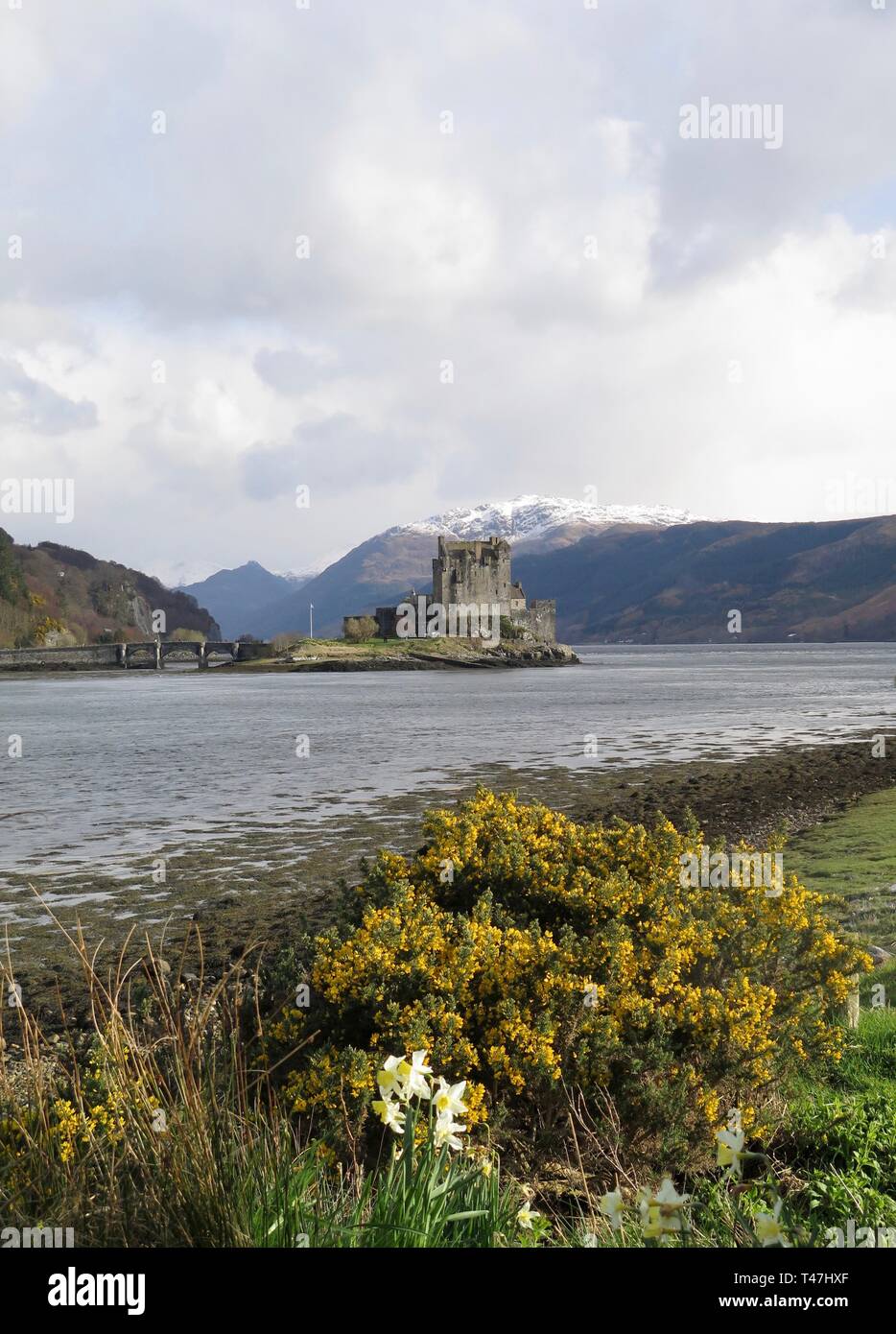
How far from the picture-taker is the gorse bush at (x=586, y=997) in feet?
18.7

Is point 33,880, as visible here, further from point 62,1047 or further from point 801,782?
point 801,782

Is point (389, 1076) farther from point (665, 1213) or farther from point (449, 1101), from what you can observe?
point (665, 1213)

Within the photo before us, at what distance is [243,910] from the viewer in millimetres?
14008

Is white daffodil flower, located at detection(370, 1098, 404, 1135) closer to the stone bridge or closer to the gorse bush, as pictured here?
the gorse bush

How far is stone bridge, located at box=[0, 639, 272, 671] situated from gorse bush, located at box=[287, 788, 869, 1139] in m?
156

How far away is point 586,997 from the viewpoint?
6023mm

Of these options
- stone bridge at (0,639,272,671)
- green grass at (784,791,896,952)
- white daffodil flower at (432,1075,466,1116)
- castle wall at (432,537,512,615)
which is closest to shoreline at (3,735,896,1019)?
green grass at (784,791,896,952)

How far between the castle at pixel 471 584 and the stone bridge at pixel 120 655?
2246cm

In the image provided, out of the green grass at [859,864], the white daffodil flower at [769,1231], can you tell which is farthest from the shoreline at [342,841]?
the white daffodil flower at [769,1231]

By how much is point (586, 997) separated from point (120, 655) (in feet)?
574

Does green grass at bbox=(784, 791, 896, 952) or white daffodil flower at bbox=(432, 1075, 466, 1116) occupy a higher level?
white daffodil flower at bbox=(432, 1075, 466, 1116)

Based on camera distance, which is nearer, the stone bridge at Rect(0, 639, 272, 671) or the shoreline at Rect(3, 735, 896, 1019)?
the shoreline at Rect(3, 735, 896, 1019)

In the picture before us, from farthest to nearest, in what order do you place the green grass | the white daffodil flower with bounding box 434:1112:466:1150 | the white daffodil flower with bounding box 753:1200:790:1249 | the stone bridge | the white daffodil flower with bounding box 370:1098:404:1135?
the stone bridge, the green grass, the white daffodil flower with bounding box 434:1112:466:1150, the white daffodil flower with bounding box 370:1098:404:1135, the white daffodil flower with bounding box 753:1200:790:1249

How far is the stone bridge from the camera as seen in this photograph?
154m
